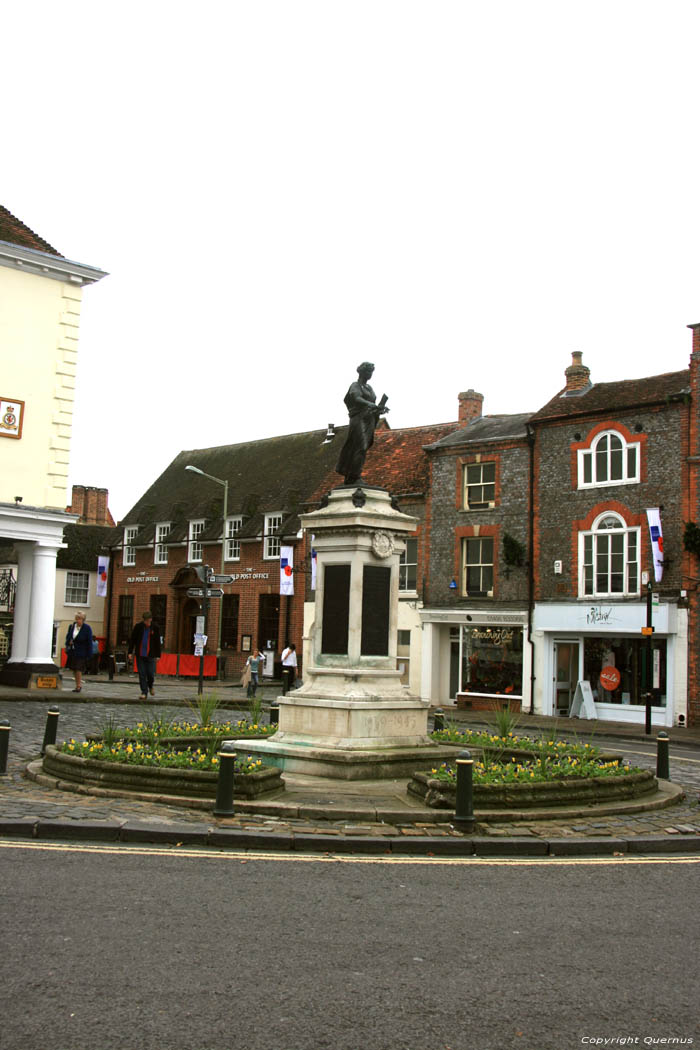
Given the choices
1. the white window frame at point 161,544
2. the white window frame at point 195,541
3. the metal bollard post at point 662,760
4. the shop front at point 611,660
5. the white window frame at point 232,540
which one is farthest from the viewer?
the white window frame at point 161,544

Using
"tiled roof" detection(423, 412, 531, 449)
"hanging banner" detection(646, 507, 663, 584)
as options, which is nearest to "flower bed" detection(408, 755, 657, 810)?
"hanging banner" detection(646, 507, 663, 584)

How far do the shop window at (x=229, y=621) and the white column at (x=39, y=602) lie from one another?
69.0 feet

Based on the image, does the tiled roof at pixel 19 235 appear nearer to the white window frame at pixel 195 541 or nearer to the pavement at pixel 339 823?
the pavement at pixel 339 823

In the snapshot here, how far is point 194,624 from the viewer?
48.9 metres

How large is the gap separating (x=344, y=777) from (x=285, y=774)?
0.77 meters

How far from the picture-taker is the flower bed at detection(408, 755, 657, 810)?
10.4 meters

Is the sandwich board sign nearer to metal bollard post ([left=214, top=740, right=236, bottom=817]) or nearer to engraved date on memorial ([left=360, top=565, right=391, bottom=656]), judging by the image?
engraved date on memorial ([left=360, top=565, right=391, bottom=656])

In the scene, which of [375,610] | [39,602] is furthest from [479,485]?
[375,610]

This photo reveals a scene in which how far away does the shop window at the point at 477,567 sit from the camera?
33750mm

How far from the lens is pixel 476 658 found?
111ft

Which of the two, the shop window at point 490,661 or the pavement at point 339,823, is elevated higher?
the shop window at point 490,661

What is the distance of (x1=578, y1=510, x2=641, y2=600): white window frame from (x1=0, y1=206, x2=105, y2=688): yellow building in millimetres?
15335

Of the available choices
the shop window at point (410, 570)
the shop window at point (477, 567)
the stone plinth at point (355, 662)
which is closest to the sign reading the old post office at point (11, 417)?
the stone plinth at point (355, 662)

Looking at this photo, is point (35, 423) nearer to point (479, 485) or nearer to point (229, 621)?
point (479, 485)
